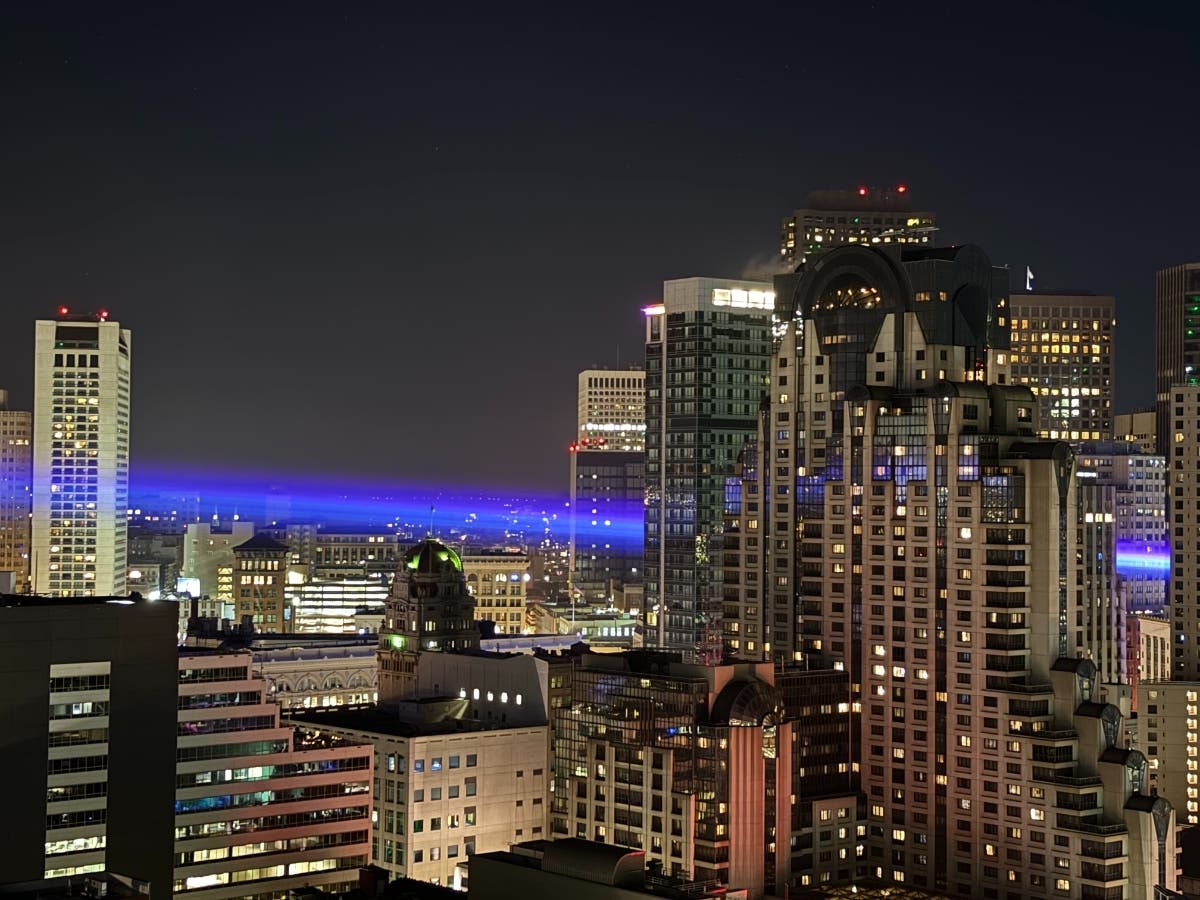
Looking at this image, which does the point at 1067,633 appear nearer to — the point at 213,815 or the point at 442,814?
the point at 442,814

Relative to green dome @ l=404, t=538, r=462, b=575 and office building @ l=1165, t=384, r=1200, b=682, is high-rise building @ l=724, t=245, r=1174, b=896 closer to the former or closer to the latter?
green dome @ l=404, t=538, r=462, b=575

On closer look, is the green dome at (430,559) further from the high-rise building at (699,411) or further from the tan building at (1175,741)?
the tan building at (1175,741)

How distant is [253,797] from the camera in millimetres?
105312

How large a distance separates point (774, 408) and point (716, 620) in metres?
48.7

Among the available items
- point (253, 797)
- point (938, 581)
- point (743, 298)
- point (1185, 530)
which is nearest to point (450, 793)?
point (253, 797)

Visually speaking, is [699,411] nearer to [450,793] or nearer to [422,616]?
[422,616]

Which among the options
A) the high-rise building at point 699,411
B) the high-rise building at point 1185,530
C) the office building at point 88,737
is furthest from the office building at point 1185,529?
the office building at point 88,737

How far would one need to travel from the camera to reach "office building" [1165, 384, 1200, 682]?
606 ft

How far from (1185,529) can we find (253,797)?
4672 inches

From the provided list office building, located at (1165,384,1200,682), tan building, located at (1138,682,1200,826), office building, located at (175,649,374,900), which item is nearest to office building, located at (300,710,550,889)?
office building, located at (175,649,374,900)

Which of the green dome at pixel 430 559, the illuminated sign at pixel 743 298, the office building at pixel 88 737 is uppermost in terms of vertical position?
the illuminated sign at pixel 743 298

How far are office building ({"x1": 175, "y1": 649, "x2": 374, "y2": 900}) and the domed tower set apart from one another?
2029 inches

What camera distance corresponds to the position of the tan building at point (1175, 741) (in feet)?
549

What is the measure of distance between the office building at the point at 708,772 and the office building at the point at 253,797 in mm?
18209
